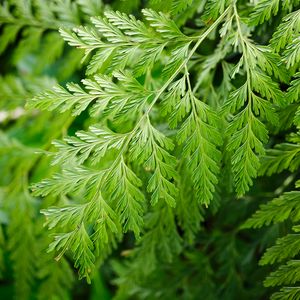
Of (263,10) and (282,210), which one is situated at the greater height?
(263,10)

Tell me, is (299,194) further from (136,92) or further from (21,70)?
(21,70)

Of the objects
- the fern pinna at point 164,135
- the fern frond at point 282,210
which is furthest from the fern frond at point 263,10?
the fern frond at point 282,210

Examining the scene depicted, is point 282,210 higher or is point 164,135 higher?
point 164,135

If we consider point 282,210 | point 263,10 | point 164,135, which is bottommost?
point 282,210

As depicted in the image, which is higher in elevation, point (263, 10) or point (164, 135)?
point (263, 10)

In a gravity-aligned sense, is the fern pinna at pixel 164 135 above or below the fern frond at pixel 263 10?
below

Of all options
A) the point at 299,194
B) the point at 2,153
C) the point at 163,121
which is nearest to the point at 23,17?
the point at 2,153

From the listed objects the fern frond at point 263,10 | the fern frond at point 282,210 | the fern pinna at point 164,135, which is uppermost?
the fern frond at point 263,10

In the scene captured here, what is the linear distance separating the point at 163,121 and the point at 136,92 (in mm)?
312

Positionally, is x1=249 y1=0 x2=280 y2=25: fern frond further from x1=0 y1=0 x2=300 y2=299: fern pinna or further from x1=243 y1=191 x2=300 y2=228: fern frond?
x1=243 y1=191 x2=300 y2=228: fern frond

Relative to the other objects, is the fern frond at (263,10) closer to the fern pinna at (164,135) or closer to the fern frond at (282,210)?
the fern pinna at (164,135)

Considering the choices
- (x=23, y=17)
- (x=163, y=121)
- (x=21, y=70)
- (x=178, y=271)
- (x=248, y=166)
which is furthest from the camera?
(x=21, y=70)

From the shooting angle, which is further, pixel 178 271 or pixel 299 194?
pixel 178 271

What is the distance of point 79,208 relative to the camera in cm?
78
